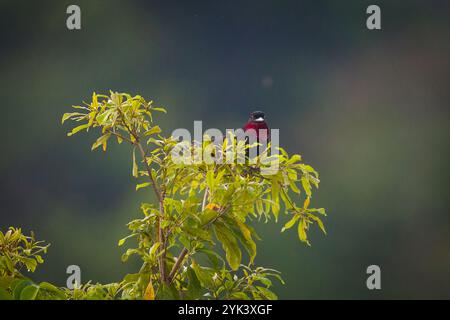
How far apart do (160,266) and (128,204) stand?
3420 mm

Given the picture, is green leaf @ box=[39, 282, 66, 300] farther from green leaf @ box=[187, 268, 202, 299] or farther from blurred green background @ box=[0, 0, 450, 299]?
blurred green background @ box=[0, 0, 450, 299]

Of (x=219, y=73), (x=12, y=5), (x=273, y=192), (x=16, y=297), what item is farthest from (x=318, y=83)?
(x=16, y=297)

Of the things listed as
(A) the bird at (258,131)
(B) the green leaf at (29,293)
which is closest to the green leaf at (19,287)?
(B) the green leaf at (29,293)

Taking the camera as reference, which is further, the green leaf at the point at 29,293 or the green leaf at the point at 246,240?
the green leaf at the point at 246,240

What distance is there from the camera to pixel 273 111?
4539 millimetres

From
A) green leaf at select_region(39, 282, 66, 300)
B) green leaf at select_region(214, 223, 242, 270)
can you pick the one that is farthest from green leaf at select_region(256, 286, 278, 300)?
green leaf at select_region(39, 282, 66, 300)

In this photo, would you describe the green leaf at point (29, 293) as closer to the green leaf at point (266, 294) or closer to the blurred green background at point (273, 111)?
the green leaf at point (266, 294)

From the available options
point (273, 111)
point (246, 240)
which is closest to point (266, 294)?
point (246, 240)

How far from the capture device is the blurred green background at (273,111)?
14.4 ft

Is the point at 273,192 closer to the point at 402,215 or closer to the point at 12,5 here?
the point at 402,215

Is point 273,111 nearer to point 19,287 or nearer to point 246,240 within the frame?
point 246,240

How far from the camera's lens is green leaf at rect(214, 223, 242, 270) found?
3.40 ft

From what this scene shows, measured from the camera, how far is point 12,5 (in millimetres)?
4512

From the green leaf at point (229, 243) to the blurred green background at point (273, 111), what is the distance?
3.36m
